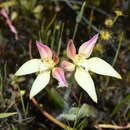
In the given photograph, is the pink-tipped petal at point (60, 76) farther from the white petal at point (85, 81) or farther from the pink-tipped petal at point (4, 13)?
the pink-tipped petal at point (4, 13)

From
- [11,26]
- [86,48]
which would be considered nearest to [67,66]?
[86,48]

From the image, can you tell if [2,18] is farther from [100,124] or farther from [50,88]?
[100,124]

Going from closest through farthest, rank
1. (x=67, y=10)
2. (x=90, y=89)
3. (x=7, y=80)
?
(x=90, y=89), (x=7, y=80), (x=67, y=10)

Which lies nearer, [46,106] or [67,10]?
[46,106]

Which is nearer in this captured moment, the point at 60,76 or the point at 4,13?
the point at 60,76

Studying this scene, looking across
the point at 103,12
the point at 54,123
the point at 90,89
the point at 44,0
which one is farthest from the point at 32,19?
the point at 90,89

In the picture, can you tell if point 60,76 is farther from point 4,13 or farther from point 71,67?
point 4,13

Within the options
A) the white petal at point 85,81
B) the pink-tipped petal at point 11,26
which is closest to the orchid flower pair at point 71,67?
the white petal at point 85,81
